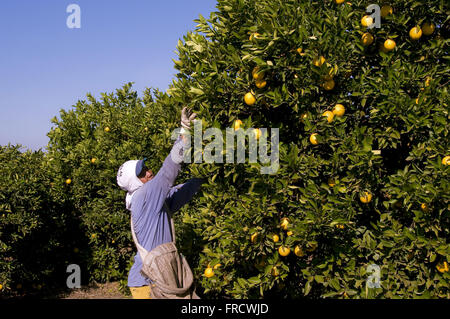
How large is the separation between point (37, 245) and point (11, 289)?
833 mm

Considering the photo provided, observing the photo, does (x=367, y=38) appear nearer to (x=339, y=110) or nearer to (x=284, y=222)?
(x=339, y=110)

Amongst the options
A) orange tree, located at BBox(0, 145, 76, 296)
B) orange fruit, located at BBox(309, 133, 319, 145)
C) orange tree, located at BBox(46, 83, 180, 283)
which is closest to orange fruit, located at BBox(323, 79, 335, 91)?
orange fruit, located at BBox(309, 133, 319, 145)

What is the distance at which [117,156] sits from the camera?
615 centimetres

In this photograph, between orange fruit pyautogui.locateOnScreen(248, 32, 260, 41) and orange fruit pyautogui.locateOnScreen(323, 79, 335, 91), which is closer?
orange fruit pyautogui.locateOnScreen(248, 32, 260, 41)

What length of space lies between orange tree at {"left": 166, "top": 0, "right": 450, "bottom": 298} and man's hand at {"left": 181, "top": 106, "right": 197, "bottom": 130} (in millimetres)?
85

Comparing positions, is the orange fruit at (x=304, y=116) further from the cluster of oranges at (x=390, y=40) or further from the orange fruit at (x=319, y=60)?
the cluster of oranges at (x=390, y=40)

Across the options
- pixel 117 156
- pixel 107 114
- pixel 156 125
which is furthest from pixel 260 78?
pixel 107 114

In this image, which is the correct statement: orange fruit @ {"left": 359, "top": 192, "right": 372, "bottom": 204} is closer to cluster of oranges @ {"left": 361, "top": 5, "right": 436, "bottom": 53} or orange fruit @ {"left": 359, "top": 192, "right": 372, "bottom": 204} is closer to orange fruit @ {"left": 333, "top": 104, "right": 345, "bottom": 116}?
orange fruit @ {"left": 333, "top": 104, "right": 345, "bottom": 116}

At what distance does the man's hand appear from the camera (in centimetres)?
322

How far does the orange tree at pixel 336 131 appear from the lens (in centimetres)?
291

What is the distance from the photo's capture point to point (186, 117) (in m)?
3.29

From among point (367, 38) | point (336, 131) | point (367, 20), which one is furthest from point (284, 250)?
point (367, 20)

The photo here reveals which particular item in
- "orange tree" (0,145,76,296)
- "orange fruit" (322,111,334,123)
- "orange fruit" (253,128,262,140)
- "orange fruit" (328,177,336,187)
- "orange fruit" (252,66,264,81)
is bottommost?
"orange tree" (0,145,76,296)
